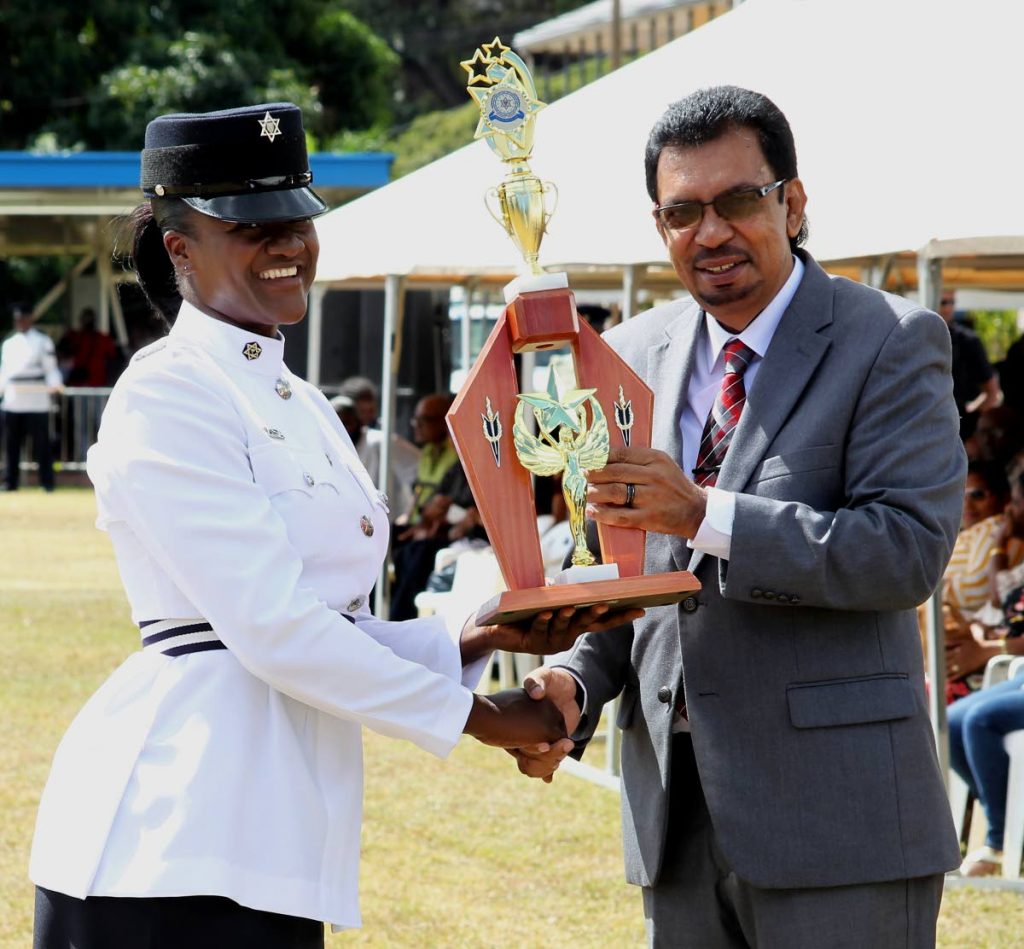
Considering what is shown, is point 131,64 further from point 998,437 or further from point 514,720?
point 514,720

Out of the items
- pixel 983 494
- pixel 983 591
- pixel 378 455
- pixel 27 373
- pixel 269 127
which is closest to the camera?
pixel 269 127

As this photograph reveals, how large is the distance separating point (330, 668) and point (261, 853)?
0.30 metres

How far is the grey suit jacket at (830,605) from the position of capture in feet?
8.95

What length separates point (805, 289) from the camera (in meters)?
2.95

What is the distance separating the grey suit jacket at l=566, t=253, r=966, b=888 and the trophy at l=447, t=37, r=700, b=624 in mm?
178

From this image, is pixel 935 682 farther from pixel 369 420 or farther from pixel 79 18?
pixel 79 18

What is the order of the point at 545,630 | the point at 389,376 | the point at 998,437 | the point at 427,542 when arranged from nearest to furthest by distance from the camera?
the point at 545,630
the point at 998,437
the point at 389,376
the point at 427,542

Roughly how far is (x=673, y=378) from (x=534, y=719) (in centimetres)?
65

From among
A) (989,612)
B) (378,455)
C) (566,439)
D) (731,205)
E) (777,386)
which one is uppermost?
(731,205)

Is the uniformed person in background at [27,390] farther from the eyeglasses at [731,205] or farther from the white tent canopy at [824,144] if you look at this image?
the eyeglasses at [731,205]

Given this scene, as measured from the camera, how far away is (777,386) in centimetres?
286

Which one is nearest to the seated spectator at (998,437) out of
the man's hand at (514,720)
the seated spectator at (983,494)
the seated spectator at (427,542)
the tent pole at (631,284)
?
the seated spectator at (983,494)

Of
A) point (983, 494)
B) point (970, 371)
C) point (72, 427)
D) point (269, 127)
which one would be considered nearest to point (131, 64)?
point (72, 427)

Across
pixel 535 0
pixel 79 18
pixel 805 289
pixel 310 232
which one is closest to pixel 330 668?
pixel 310 232
